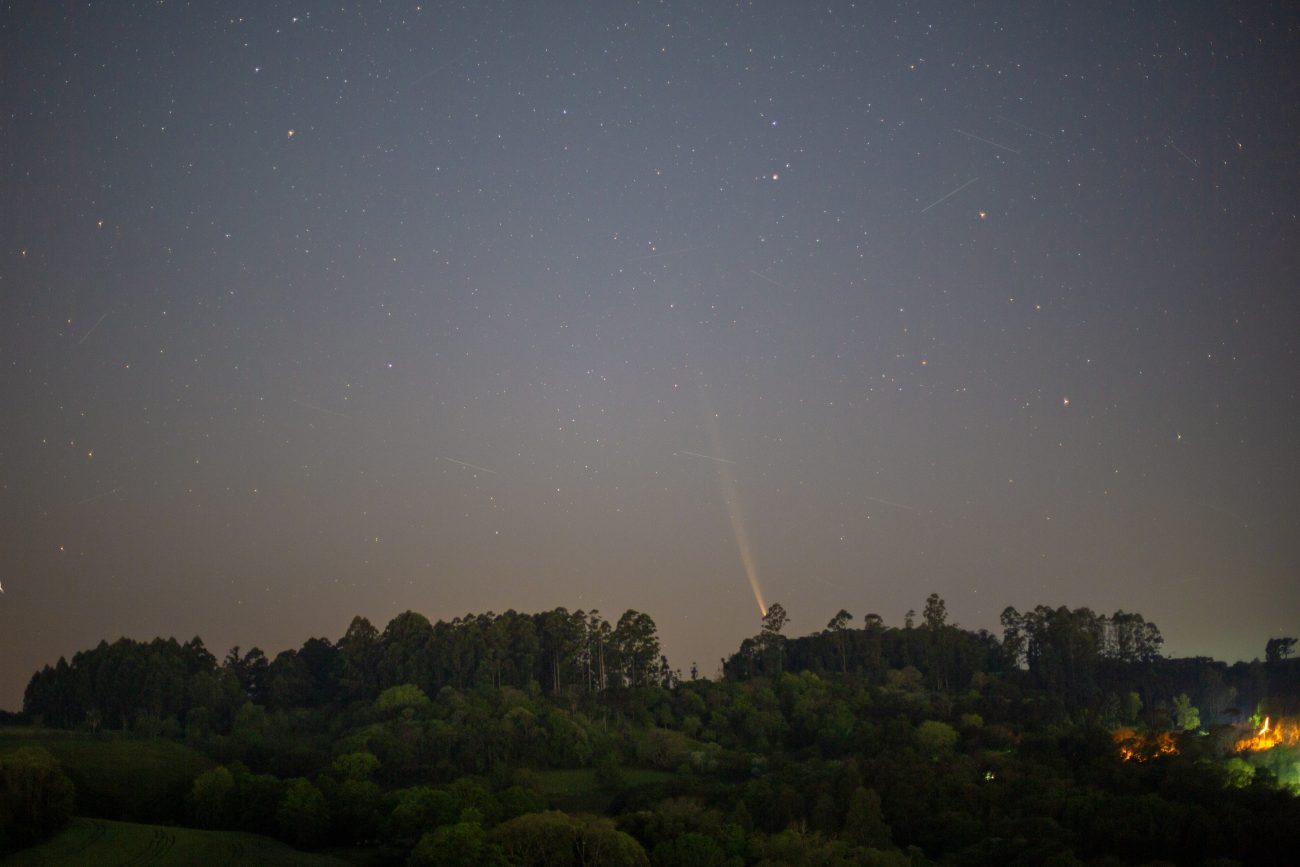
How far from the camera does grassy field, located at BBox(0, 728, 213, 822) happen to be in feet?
237

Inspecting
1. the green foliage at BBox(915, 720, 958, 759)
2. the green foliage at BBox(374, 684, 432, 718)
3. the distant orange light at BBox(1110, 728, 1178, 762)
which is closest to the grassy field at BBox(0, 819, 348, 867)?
the green foliage at BBox(374, 684, 432, 718)

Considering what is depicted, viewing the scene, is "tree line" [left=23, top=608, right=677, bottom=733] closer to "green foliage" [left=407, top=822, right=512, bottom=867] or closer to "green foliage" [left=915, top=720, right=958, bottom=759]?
"green foliage" [left=915, top=720, right=958, bottom=759]

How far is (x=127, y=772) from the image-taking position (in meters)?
78.9

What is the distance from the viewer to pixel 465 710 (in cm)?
10200

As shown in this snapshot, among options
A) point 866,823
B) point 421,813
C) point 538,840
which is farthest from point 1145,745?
point 421,813

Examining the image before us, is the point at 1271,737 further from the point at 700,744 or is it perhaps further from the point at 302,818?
the point at 302,818

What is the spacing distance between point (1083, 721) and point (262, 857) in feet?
257

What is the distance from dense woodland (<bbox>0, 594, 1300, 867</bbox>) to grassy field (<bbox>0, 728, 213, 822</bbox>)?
0.66 m

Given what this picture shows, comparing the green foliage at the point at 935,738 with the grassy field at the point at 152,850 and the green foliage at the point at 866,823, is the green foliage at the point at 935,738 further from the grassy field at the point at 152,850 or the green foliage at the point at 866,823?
the grassy field at the point at 152,850

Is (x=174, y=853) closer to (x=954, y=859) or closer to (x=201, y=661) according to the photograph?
(x=954, y=859)

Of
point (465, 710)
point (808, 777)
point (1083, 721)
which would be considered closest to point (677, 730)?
point (465, 710)

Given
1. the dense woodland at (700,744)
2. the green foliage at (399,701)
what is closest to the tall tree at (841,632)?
the dense woodland at (700,744)

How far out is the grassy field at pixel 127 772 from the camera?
72312 mm

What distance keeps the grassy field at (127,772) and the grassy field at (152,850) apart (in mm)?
7338
